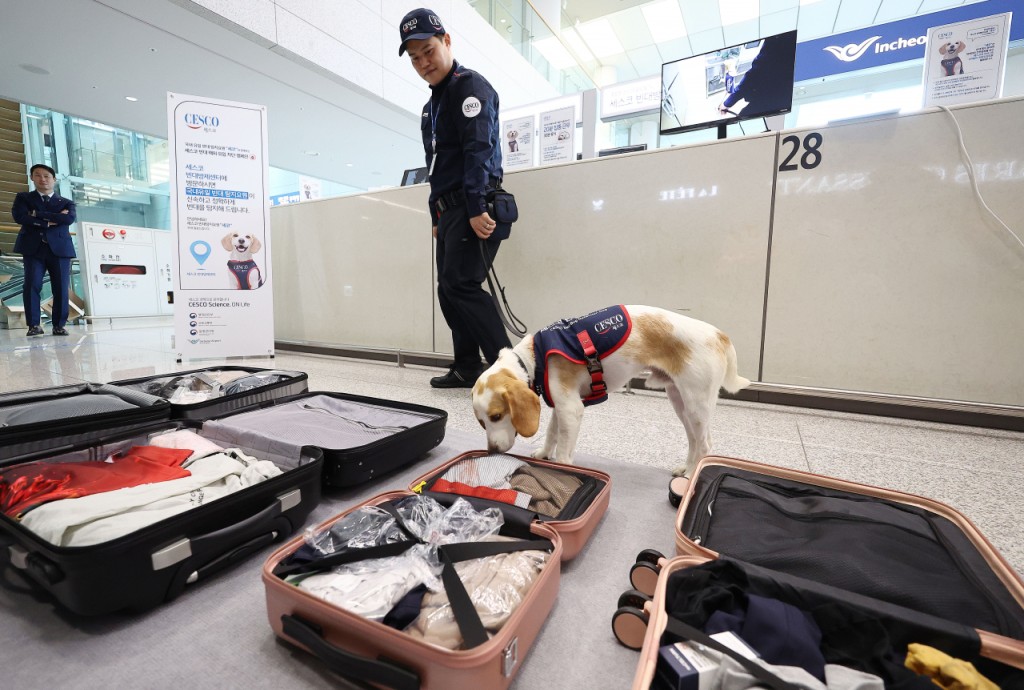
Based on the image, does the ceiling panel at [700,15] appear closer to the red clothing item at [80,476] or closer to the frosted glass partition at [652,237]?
the frosted glass partition at [652,237]

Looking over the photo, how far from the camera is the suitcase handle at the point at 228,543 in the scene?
79 centimetres

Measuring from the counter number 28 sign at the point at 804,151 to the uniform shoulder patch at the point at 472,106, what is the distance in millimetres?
1543

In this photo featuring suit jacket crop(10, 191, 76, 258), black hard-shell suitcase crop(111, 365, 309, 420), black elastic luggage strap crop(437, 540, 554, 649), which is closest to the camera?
black elastic luggage strap crop(437, 540, 554, 649)

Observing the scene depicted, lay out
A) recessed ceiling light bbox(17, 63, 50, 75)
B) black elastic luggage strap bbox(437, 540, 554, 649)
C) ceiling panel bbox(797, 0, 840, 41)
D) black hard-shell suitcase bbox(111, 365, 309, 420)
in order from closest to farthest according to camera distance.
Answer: black elastic luggage strap bbox(437, 540, 554, 649) < black hard-shell suitcase bbox(111, 365, 309, 420) < recessed ceiling light bbox(17, 63, 50, 75) < ceiling panel bbox(797, 0, 840, 41)

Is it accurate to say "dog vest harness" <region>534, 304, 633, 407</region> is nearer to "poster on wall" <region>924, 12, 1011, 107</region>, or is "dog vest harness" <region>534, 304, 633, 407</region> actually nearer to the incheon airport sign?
"poster on wall" <region>924, 12, 1011, 107</region>

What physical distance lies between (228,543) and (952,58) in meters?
3.82

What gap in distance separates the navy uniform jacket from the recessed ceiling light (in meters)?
5.07

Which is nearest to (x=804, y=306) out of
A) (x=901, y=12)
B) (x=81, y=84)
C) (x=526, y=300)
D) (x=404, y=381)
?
(x=526, y=300)

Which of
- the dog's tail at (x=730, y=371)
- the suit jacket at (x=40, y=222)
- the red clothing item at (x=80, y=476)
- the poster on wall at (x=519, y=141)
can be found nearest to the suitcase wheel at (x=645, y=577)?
the dog's tail at (x=730, y=371)

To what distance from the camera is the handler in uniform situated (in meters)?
2.08

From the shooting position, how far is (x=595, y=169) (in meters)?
2.61

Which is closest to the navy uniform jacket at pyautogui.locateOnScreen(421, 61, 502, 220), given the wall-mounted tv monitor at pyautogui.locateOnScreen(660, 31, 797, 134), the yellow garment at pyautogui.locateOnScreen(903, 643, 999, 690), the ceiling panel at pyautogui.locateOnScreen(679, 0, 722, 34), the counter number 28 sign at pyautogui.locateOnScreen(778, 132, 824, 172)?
the wall-mounted tv monitor at pyautogui.locateOnScreen(660, 31, 797, 134)

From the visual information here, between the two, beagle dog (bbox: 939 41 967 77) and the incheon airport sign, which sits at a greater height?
the incheon airport sign

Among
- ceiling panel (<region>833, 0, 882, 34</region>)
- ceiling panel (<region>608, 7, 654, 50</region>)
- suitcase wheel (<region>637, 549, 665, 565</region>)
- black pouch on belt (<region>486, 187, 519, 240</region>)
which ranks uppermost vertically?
ceiling panel (<region>608, 7, 654, 50</region>)
